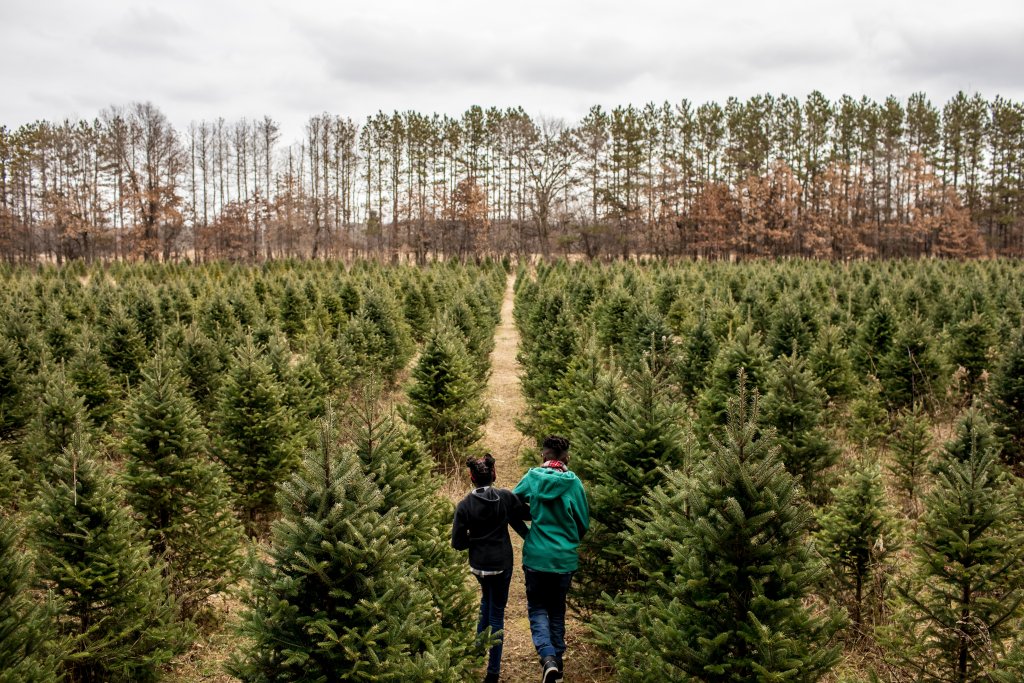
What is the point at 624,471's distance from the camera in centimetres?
609

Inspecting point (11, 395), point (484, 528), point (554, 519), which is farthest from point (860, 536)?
point (11, 395)

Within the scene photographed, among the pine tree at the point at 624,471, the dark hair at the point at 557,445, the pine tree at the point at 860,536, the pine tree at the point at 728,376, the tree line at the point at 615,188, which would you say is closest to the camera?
the dark hair at the point at 557,445

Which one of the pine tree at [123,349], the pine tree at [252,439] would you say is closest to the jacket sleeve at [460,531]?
the pine tree at [252,439]

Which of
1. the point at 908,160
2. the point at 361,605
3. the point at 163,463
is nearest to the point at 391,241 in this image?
the point at 908,160

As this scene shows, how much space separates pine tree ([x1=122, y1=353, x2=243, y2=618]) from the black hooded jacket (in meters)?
3.29

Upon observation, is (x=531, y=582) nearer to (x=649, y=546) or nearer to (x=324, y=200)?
(x=649, y=546)

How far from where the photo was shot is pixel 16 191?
48469 millimetres

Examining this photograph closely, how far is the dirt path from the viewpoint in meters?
6.12

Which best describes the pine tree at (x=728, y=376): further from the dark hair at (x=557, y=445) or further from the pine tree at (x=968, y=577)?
the dark hair at (x=557, y=445)

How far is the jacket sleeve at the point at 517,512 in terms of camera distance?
213 inches

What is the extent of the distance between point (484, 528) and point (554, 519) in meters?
0.60

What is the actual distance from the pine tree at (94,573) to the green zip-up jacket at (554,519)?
342cm

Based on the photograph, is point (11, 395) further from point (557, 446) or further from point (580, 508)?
point (580, 508)

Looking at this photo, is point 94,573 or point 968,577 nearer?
point 968,577
